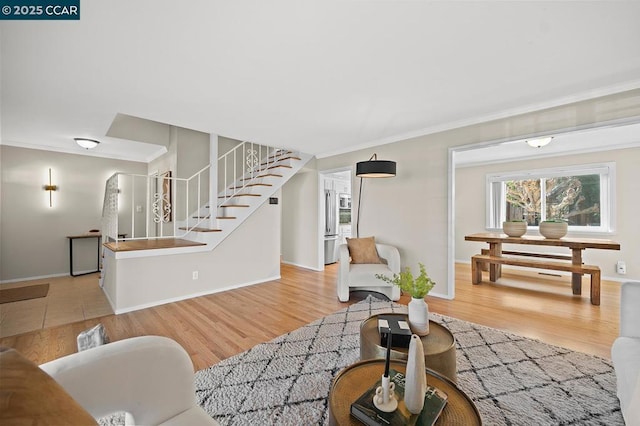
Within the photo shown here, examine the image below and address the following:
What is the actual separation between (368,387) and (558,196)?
20.8 ft

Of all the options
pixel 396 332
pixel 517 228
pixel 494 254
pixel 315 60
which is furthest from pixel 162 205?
pixel 517 228

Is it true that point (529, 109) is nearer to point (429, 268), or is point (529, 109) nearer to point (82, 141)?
point (429, 268)

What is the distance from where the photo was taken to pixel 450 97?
9.62 ft

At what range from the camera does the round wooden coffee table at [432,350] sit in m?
1.57

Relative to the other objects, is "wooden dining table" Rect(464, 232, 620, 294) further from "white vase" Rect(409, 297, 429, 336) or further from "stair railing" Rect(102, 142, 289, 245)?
"stair railing" Rect(102, 142, 289, 245)

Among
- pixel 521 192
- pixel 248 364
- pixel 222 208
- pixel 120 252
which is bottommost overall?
pixel 248 364

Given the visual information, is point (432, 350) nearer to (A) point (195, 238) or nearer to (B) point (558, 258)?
(A) point (195, 238)

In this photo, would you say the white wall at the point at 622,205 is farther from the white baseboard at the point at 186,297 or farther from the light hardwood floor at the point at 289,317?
the white baseboard at the point at 186,297

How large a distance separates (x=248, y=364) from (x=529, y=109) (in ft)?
13.0

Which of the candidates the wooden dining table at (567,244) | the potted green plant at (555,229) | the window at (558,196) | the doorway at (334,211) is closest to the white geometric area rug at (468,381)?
the wooden dining table at (567,244)

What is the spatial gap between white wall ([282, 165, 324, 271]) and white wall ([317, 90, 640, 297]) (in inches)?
45.6

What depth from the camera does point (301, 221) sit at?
6.07 meters

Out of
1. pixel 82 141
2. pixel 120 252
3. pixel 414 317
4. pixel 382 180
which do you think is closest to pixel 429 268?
pixel 382 180

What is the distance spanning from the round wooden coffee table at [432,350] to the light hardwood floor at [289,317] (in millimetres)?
1179
